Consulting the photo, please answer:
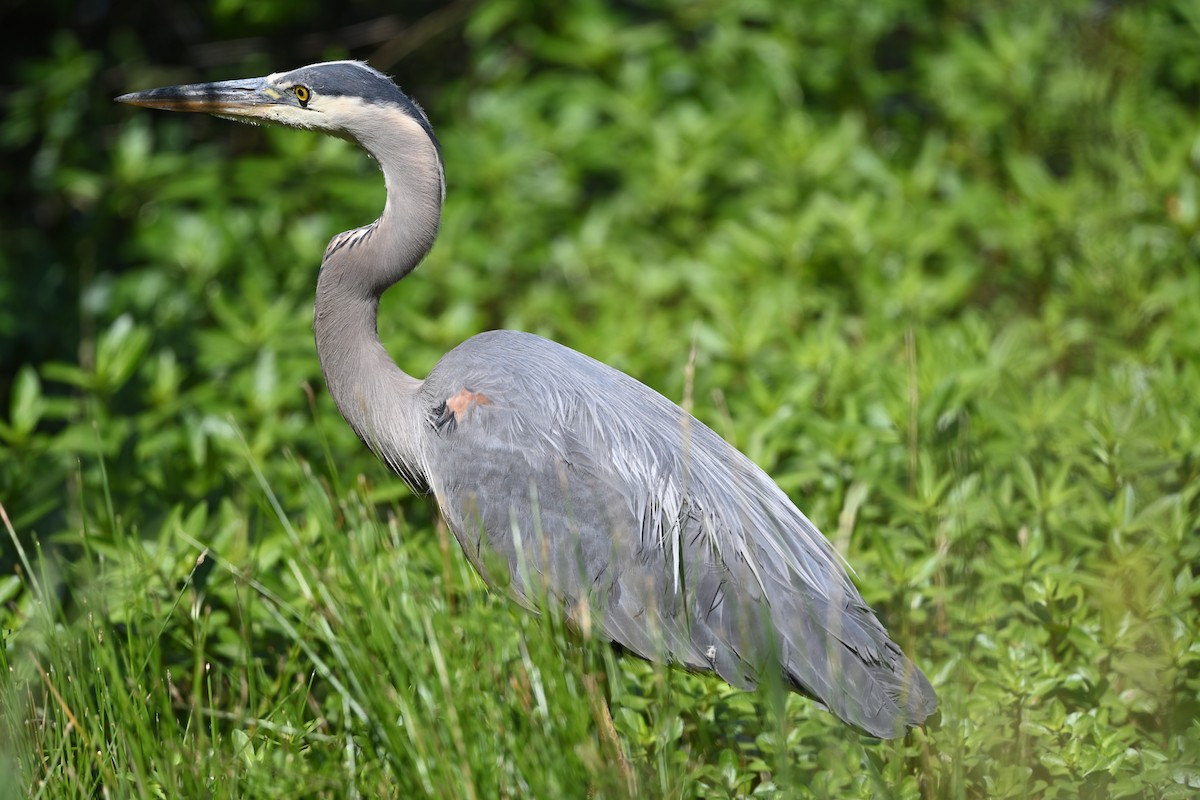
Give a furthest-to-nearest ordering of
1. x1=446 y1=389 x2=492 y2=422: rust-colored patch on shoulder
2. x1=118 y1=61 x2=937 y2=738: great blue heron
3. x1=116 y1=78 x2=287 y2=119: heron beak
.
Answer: x1=116 y1=78 x2=287 y2=119: heron beak, x1=446 y1=389 x2=492 y2=422: rust-colored patch on shoulder, x1=118 y1=61 x2=937 y2=738: great blue heron

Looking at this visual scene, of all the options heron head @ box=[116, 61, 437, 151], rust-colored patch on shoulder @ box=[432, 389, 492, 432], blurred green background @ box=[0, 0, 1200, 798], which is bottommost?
blurred green background @ box=[0, 0, 1200, 798]

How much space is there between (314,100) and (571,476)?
1.15 meters

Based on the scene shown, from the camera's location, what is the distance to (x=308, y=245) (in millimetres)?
4930

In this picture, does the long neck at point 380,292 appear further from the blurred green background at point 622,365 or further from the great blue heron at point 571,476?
the blurred green background at point 622,365

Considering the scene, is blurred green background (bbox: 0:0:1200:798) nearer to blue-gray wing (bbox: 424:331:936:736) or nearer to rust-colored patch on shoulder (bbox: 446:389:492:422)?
blue-gray wing (bbox: 424:331:936:736)

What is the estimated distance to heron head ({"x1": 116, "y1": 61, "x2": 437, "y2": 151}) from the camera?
2.99 metres

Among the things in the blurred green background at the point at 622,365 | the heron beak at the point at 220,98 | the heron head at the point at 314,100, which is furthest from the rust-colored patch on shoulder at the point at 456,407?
the heron beak at the point at 220,98

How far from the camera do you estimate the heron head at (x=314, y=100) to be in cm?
299

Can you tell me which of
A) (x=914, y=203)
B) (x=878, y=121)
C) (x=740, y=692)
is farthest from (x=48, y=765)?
(x=878, y=121)

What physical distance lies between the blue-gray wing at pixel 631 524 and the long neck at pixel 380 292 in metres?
0.11

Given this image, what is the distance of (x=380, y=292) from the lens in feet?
10.1

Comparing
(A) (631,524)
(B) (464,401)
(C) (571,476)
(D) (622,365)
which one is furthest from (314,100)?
(D) (622,365)

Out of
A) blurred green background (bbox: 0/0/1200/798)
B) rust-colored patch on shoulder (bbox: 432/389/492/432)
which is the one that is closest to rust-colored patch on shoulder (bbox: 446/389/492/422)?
rust-colored patch on shoulder (bbox: 432/389/492/432)

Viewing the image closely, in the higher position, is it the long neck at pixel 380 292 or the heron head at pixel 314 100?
the heron head at pixel 314 100
